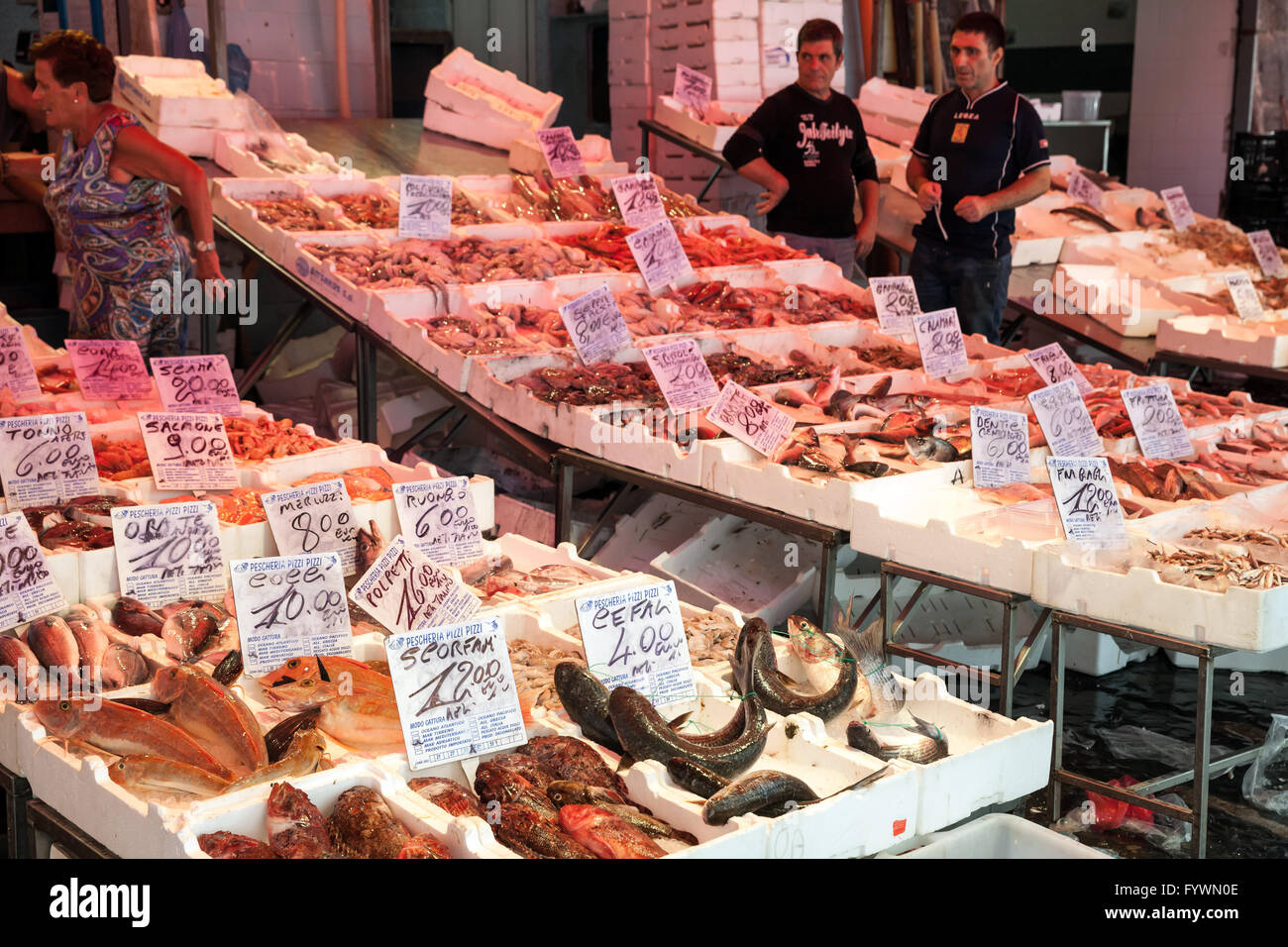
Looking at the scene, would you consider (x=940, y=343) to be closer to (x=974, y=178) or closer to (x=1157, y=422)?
(x=1157, y=422)

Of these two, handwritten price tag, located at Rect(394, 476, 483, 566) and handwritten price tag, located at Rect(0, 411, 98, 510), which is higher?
handwritten price tag, located at Rect(0, 411, 98, 510)

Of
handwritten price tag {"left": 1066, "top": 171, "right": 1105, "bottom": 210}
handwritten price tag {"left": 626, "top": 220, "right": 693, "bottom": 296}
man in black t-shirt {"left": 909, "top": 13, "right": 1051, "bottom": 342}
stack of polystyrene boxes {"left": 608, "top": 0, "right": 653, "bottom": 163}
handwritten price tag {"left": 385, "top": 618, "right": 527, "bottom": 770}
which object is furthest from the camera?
stack of polystyrene boxes {"left": 608, "top": 0, "right": 653, "bottom": 163}

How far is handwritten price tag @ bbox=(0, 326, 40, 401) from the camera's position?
15.6ft

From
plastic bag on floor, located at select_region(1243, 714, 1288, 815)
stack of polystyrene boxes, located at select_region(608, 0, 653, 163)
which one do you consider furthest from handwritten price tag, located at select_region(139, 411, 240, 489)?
stack of polystyrene boxes, located at select_region(608, 0, 653, 163)

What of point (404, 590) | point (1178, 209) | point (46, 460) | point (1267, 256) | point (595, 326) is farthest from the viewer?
point (1178, 209)

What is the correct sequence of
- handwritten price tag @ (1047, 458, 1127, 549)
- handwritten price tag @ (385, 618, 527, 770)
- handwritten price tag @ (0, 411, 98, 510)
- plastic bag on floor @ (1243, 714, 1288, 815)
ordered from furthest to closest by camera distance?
1. plastic bag on floor @ (1243, 714, 1288, 815)
2. handwritten price tag @ (0, 411, 98, 510)
3. handwritten price tag @ (1047, 458, 1127, 549)
4. handwritten price tag @ (385, 618, 527, 770)

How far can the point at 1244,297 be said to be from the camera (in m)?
7.12

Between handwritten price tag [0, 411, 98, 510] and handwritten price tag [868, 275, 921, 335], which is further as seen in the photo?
handwritten price tag [868, 275, 921, 335]

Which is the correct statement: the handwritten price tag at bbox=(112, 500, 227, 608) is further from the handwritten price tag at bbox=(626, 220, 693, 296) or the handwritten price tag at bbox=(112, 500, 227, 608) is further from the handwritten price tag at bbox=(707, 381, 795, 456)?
the handwritten price tag at bbox=(626, 220, 693, 296)

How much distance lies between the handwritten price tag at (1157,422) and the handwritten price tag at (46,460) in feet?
10.3

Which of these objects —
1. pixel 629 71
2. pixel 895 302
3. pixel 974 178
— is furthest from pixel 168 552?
pixel 629 71

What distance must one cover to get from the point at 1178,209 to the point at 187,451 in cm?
677

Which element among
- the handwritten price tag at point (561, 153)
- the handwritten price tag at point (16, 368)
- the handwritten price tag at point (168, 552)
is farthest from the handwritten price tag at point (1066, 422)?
the handwritten price tag at point (561, 153)

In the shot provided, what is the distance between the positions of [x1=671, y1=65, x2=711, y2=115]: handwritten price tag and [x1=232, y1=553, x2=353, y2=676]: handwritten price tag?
6159 millimetres
